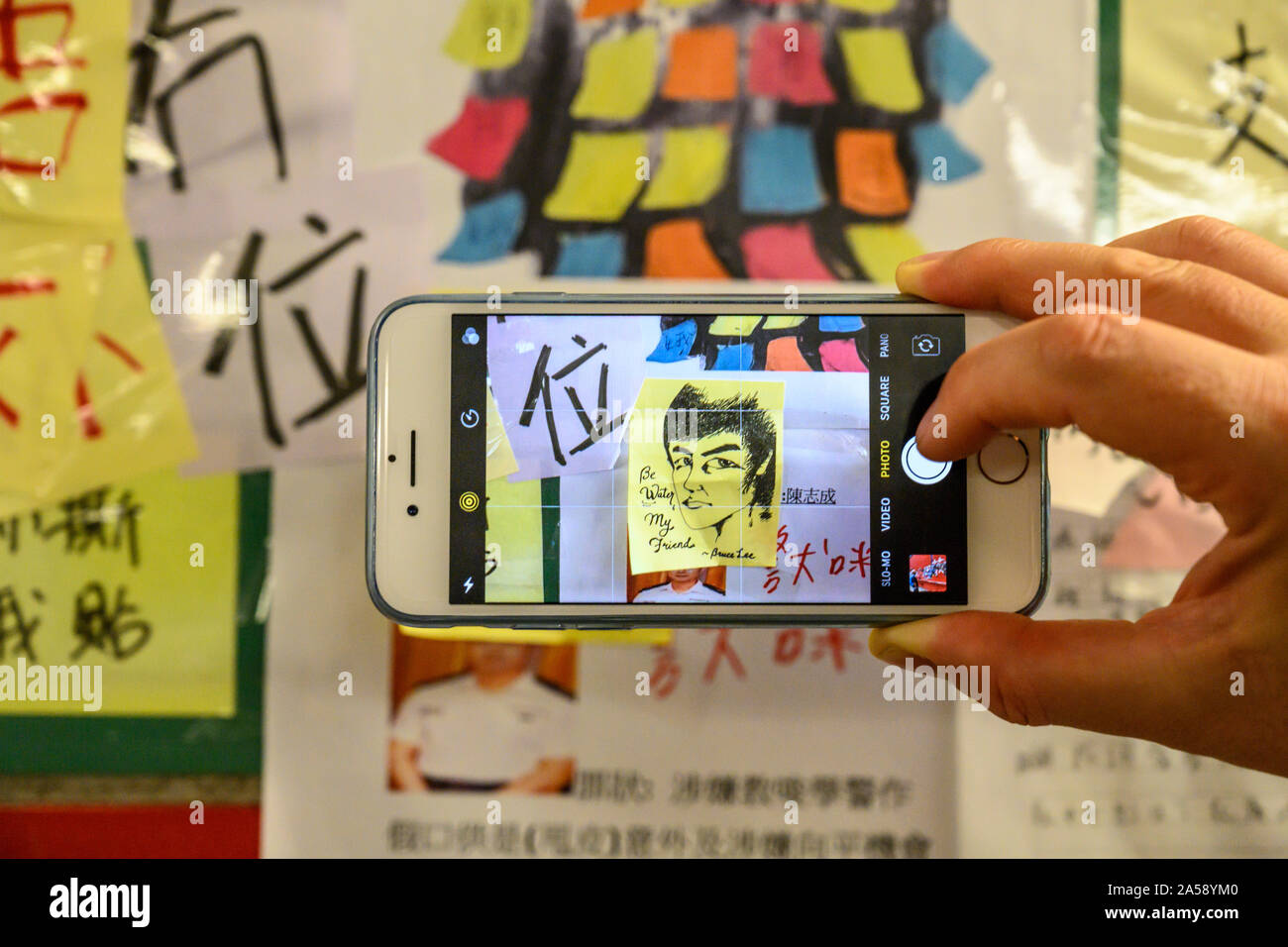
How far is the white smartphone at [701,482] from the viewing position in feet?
1.28

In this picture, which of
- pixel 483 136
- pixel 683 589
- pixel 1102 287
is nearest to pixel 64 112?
pixel 483 136

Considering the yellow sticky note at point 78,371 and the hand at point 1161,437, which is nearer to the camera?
the hand at point 1161,437

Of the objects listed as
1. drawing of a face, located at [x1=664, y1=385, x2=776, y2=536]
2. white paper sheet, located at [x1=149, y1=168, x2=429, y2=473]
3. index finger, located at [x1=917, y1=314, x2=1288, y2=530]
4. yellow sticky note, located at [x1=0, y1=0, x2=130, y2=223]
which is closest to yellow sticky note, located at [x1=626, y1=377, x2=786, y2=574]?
drawing of a face, located at [x1=664, y1=385, x2=776, y2=536]

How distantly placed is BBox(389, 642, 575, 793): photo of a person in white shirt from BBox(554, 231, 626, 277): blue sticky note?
235 mm

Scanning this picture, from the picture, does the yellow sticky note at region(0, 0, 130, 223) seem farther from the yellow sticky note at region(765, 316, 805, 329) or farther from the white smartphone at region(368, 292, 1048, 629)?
the yellow sticky note at region(765, 316, 805, 329)

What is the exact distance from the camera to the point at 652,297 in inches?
15.8

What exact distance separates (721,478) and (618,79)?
0.28m

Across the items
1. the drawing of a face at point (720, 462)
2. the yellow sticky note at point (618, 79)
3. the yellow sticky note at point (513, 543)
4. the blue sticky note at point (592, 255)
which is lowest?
the yellow sticky note at point (513, 543)

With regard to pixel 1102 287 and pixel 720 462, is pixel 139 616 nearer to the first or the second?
pixel 720 462

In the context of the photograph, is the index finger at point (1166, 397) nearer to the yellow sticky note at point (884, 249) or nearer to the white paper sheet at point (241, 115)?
the yellow sticky note at point (884, 249)

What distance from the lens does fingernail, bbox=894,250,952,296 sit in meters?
0.40

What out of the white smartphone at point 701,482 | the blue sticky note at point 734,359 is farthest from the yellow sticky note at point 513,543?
the blue sticky note at point 734,359

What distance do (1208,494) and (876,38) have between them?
→ 0.35 metres
